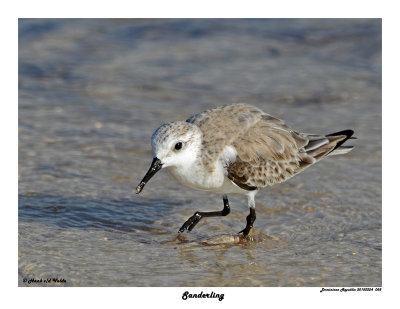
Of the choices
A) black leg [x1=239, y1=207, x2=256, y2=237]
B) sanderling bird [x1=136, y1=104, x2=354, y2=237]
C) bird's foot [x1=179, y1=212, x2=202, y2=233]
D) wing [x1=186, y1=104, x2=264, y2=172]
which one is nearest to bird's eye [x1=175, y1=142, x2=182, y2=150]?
sanderling bird [x1=136, y1=104, x2=354, y2=237]

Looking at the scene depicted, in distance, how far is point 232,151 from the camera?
6.31 metres

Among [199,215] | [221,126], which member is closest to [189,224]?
[199,215]

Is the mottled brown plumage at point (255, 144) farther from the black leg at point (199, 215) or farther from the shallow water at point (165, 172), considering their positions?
the shallow water at point (165, 172)

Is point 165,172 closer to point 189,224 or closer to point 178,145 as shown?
point 189,224

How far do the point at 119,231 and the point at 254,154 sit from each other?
5.28ft

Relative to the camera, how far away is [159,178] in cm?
793

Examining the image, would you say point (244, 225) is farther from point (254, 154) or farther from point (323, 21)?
point (323, 21)

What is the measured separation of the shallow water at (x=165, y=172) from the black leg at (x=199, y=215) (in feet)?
0.33

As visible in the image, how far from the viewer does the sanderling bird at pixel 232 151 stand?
598cm

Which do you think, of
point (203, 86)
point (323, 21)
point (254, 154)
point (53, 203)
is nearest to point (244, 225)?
point (254, 154)

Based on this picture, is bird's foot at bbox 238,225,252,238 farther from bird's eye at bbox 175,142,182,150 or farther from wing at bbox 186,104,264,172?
bird's eye at bbox 175,142,182,150

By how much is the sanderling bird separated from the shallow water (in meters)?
0.52

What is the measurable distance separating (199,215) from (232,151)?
32.1 inches

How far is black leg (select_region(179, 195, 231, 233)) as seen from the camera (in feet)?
21.4
